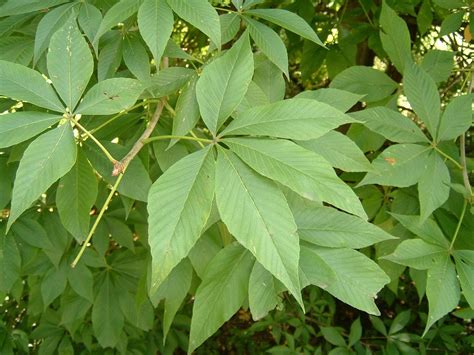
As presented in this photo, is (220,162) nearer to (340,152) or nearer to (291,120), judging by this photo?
(291,120)

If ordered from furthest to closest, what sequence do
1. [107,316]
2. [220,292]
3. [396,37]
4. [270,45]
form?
[107,316]
[396,37]
[270,45]
[220,292]

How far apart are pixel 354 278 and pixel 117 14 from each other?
23.8 inches

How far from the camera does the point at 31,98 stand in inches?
31.5

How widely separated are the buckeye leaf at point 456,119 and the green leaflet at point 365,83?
0.69 feet

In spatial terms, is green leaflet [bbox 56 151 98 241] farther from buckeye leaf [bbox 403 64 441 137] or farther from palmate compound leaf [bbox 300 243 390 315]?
buckeye leaf [bbox 403 64 441 137]

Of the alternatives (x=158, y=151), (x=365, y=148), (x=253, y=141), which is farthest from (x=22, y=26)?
(x=365, y=148)

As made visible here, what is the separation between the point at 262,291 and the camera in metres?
0.88

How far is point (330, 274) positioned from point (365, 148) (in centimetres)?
53

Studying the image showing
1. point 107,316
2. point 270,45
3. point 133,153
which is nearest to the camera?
point 133,153

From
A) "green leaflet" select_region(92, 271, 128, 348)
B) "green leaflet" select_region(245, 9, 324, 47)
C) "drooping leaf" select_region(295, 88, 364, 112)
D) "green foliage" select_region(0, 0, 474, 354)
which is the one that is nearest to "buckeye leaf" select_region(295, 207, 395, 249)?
"green foliage" select_region(0, 0, 474, 354)

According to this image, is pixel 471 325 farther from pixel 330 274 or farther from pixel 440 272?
pixel 330 274

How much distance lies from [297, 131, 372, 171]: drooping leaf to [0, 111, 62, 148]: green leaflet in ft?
1.44

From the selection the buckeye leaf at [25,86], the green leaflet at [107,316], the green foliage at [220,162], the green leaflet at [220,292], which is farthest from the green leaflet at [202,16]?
the green leaflet at [107,316]

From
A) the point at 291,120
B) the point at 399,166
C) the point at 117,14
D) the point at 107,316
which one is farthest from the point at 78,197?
the point at 107,316
